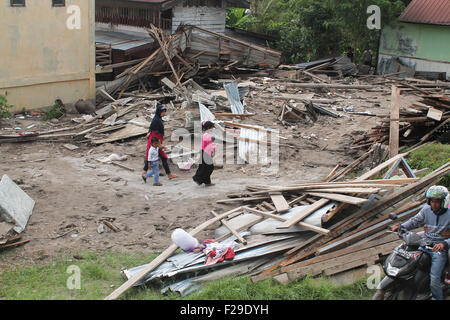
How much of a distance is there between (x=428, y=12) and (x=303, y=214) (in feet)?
72.6

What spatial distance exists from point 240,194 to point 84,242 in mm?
2933

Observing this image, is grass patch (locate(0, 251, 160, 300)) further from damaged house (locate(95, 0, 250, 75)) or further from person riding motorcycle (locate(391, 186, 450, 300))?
damaged house (locate(95, 0, 250, 75))

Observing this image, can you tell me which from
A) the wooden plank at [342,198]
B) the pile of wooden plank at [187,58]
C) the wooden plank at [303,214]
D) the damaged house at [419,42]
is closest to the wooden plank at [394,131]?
the wooden plank at [342,198]

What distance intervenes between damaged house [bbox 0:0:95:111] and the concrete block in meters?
7.76

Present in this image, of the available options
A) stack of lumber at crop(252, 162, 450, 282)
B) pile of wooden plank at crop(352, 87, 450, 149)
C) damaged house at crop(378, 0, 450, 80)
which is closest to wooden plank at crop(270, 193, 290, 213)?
stack of lumber at crop(252, 162, 450, 282)

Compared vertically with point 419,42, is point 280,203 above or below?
below

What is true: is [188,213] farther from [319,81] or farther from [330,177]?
[319,81]

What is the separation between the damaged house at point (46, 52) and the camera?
50.5ft

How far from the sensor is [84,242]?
25.8 feet

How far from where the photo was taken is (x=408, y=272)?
5.47 meters

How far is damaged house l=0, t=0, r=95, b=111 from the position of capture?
15.4 meters

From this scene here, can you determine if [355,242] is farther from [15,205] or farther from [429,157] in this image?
[15,205]

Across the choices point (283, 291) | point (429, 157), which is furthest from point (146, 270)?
point (429, 157)

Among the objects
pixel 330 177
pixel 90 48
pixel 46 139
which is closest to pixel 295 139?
pixel 330 177
